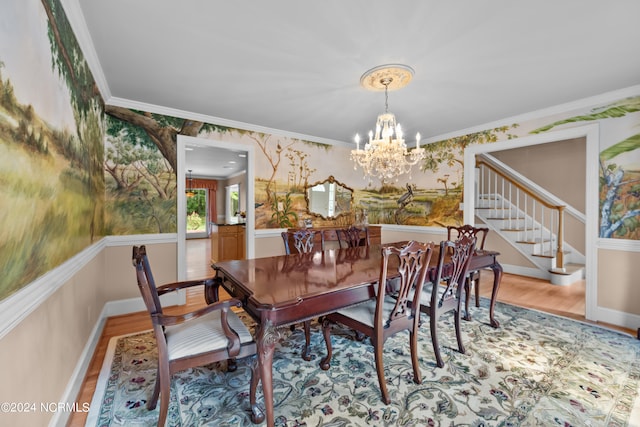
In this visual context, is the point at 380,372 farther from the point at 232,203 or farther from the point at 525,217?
the point at 232,203

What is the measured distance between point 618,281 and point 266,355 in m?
3.75

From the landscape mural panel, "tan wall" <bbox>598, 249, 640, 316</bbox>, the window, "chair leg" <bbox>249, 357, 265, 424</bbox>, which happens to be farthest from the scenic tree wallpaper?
the window

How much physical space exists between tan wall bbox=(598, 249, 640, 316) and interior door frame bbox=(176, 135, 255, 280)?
4.22 metres

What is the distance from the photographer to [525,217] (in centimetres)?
506

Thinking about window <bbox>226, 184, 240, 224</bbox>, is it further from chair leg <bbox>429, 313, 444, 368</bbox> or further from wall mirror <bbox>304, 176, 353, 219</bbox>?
chair leg <bbox>429, 313, 444, 368</bbox>

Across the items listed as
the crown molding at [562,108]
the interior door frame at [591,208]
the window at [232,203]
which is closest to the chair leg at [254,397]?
the interior door frame at [591,208]

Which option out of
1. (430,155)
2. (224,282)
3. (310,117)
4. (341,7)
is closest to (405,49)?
(341,7)

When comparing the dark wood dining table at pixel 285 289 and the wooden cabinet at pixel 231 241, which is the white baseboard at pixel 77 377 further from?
the wooden cabinet at pixel 231 241

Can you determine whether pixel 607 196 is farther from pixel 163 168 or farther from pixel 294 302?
pixel 163 168

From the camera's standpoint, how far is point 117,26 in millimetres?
1797

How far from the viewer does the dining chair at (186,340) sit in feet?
4.40

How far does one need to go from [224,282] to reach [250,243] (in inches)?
80.3

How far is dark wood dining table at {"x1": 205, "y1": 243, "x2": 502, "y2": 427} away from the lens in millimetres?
1359

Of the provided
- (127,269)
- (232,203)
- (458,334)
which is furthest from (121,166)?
(232,203)
